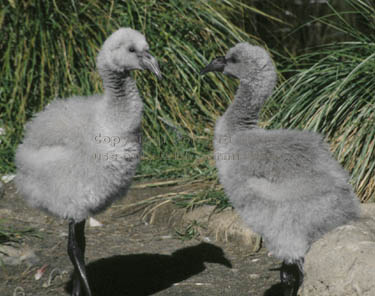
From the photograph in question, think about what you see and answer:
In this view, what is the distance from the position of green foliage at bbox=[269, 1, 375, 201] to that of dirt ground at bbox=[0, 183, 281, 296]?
3.62 feet

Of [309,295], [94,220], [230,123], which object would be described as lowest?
[94,220]

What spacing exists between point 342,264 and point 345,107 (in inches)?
93.7

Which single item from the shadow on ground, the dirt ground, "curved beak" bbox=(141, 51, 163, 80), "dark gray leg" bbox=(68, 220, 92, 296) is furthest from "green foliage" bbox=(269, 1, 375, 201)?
"dark gray leg" bbox=(68, 220, 92, 296)

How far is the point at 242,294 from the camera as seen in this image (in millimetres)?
4500

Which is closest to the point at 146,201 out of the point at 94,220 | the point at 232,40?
the point at 94,220

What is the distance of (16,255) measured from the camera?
4938mm

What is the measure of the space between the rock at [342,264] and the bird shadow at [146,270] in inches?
56.9

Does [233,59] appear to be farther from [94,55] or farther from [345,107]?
[94,55]

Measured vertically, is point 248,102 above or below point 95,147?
above

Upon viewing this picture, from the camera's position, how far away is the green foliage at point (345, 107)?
5.31 meters

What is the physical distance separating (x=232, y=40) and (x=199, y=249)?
2.99 m

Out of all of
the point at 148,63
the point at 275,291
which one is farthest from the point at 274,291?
the point at 148,63

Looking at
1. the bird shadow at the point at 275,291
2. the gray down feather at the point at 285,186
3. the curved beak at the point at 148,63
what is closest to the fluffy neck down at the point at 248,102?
the gray down feather at the point at 285,186

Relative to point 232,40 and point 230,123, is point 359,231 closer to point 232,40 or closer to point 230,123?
point 230,123
